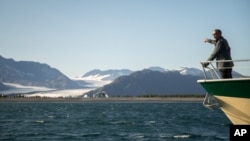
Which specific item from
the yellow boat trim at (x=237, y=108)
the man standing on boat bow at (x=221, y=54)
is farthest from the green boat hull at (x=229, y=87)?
the man standing on boat bow at (x=221, y=54)

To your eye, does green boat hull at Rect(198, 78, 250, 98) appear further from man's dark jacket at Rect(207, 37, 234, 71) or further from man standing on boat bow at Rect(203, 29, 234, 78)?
man's dark jacket at Rect(207, 37, 234, 71)

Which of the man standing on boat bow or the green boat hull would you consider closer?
the green boat hull

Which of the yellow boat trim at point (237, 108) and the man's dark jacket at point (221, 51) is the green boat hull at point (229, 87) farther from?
the man's dark jacket at point (221, 51)

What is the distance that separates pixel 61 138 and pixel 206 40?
31.4 m

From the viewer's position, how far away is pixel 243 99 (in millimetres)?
14438

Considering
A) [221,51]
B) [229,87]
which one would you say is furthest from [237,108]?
[221,51]

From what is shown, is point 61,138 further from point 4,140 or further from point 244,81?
point 244,81

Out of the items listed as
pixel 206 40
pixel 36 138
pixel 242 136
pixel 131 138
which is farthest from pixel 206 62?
pixel 36 138

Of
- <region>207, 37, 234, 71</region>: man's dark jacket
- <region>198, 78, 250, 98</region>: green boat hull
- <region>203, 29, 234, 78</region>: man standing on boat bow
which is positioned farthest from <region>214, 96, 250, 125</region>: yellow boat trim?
<region>207, 37, 234, 71</region>: man's dark jacket

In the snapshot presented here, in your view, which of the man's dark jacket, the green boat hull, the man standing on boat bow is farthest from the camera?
the man's dark jacket

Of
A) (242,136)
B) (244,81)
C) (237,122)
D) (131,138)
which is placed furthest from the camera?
(131,138)

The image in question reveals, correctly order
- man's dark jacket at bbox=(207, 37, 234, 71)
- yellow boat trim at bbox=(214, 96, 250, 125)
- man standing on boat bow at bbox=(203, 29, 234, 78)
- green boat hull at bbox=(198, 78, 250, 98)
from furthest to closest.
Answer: man's dark jacket at bbox=(207, 37, 234, 71)
man standing on boat bow at bbox=(203, 29, 234, 78)
yellow boat trim at bbox=(214, 96, 250, 125)
green boat hull at bbox=(198, 78, 250, 98)

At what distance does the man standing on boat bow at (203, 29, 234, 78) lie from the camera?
49.9 ft

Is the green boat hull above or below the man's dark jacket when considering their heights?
below
